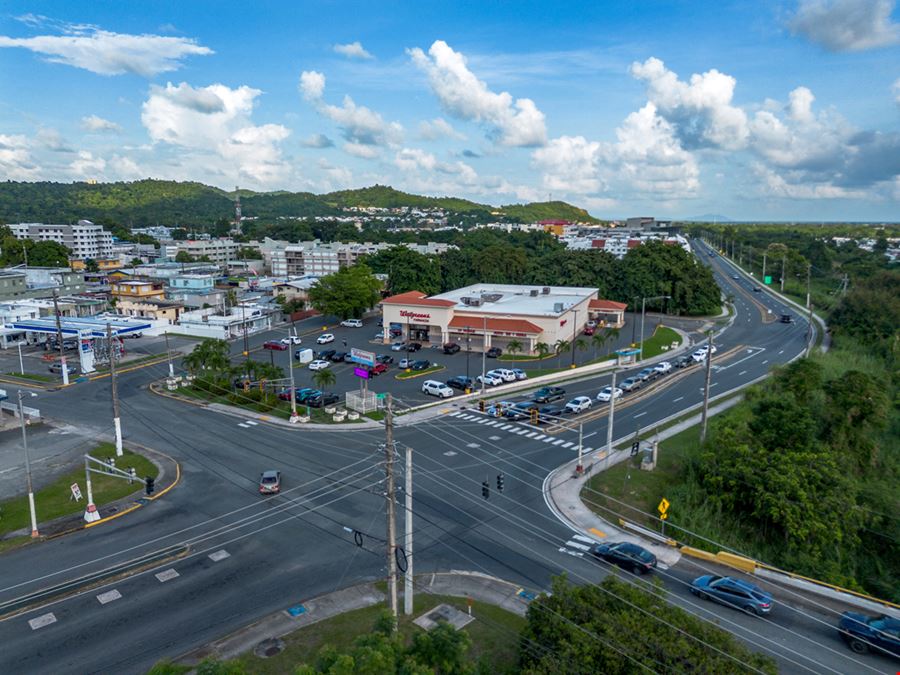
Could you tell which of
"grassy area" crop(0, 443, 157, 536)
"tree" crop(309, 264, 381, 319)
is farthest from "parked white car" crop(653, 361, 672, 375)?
"grassy area" crop(0, 443, 157, 536)

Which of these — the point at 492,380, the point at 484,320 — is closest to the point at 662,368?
the point at 492,380

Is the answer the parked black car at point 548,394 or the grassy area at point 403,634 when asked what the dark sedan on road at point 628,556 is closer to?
the grassy area at point 403,634

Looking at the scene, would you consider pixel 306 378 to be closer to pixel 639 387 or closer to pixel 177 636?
pixel 639 387

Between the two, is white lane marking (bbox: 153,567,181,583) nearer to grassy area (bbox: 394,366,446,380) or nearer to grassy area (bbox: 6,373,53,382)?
grassy area (bbox: 394,366,446,380)

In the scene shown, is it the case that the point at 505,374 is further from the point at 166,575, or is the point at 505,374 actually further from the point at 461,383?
the point at 166,575

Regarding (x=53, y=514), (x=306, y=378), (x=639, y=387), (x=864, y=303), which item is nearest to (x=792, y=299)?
(x=864, y=303)
